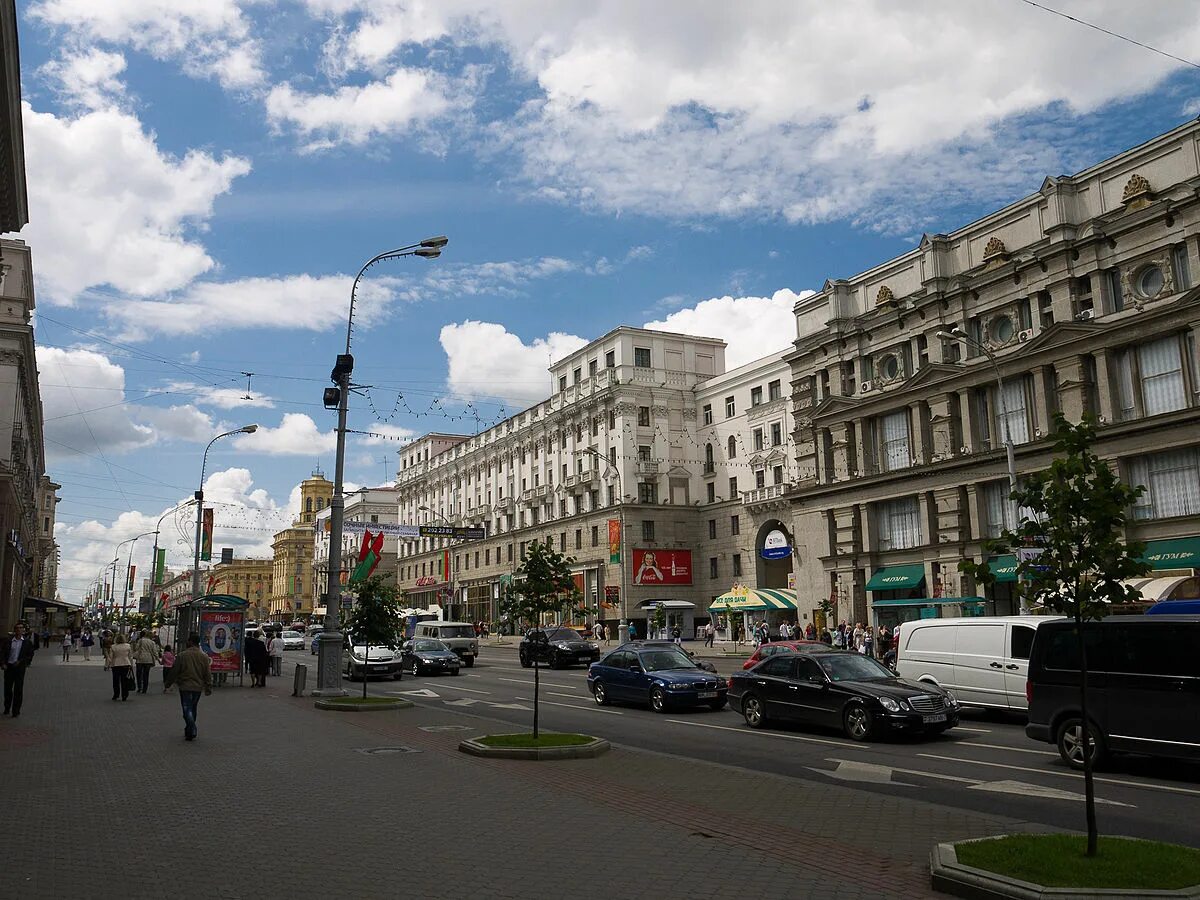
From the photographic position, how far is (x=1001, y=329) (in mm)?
39719

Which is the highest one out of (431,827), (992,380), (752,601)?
(992,380)

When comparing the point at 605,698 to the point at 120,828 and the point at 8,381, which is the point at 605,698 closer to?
the point at 120,828

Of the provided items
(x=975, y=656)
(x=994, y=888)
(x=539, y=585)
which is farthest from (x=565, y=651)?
(x=994, y=888)

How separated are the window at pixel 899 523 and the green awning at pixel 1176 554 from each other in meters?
11.3

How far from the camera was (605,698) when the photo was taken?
2423 cm

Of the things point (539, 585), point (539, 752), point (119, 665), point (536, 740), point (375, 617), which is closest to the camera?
point (539, 752)

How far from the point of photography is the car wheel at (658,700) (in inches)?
872

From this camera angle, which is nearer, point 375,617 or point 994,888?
point 994,888

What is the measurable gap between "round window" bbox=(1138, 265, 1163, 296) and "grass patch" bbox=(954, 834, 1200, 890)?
103 feet

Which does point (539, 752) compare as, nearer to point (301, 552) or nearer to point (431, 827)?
point (431, 827)

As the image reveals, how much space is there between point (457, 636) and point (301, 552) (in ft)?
355

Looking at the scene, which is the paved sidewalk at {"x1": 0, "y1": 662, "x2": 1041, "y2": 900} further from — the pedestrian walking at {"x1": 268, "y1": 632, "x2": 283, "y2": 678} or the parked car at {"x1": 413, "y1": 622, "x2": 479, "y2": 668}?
the parked car at {"x1": 413, "y1": 622, "x2": 479, "y2": 668}

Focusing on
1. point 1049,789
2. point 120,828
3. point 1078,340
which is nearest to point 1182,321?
point 1078,340

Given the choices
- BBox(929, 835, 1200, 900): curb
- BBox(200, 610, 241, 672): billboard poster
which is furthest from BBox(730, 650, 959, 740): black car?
BBox(200, 610, 241, 672): billboard poster
